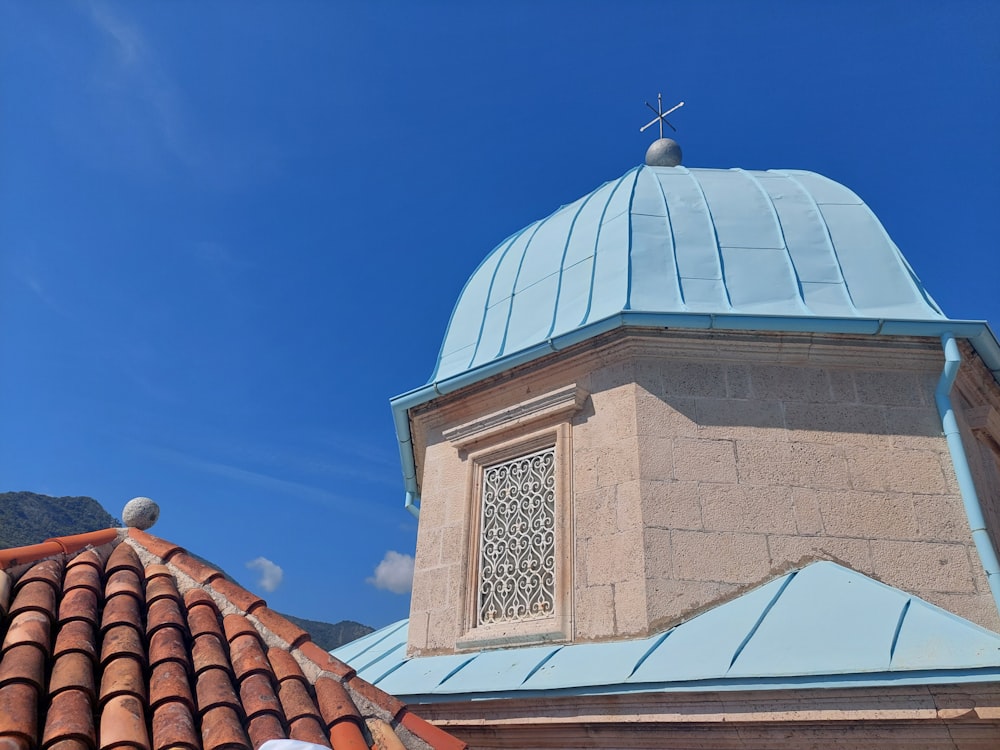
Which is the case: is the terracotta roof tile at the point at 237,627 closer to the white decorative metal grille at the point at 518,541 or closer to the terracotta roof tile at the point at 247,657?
the terracotta roof tile at the point at 247,657

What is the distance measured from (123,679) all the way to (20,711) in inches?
14.1

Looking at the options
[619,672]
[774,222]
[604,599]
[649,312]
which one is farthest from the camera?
[774,222]

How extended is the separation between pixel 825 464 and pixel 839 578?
0.85 metres

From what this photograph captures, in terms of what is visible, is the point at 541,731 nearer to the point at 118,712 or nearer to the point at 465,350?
the point at 118,712

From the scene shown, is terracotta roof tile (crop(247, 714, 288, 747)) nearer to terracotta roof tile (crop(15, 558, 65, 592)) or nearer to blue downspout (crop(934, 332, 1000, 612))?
terracotta roof tile (crop(15, 558, 65, 592))

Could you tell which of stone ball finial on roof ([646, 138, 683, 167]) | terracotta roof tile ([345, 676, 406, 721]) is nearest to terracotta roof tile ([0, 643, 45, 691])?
terracotta roof tile ([345, 676, 406, 721])

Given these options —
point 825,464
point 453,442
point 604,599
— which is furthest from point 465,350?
point 825,464

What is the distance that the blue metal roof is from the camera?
3.35 metres

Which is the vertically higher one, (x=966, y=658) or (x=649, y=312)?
(x=649, y=312)

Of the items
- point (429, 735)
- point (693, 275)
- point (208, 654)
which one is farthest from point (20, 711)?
point (693, 275)

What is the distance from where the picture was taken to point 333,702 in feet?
9.86

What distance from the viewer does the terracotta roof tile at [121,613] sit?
10.1 ft

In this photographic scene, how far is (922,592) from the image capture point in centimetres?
436

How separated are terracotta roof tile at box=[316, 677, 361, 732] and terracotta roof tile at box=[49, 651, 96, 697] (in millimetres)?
838
